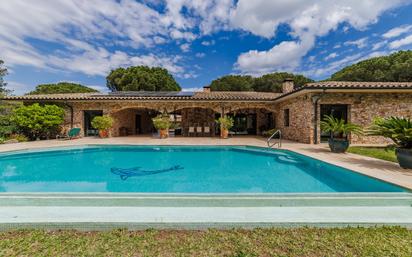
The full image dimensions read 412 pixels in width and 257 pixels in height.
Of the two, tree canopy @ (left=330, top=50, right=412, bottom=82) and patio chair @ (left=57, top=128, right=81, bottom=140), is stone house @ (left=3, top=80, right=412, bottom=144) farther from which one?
tree canopy @ (left=330, top=50, right=412, bottom=82)

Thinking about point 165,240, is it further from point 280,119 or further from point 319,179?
point 280,119

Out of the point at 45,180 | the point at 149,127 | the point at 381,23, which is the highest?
the point at 381,23

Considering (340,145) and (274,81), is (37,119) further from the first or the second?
(274,81)

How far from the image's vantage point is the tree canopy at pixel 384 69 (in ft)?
81.7

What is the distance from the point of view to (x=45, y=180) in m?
6.03

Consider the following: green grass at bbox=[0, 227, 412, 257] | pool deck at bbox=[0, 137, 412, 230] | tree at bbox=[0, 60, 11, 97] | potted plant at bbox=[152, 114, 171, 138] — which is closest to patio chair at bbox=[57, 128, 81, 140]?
potted plant at bbox=[152, 114, 171, 138]

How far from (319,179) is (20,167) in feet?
35.4

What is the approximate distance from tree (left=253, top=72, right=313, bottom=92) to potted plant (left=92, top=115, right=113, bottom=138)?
29083mm

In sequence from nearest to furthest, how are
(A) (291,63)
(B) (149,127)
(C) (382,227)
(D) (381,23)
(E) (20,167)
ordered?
(C) (382,227), (E) (20,167), (D) (381,23), (B) (149,127), (A) (291,63)

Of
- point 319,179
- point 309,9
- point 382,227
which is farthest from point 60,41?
point 382,227

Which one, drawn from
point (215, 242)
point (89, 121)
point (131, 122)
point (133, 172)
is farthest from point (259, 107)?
point (215, 242)

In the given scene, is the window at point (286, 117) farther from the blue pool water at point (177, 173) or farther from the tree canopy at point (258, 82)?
the tree canopy at point (258, 82)

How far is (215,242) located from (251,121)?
1712cm

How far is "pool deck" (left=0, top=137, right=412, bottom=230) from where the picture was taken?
9.42 feet
